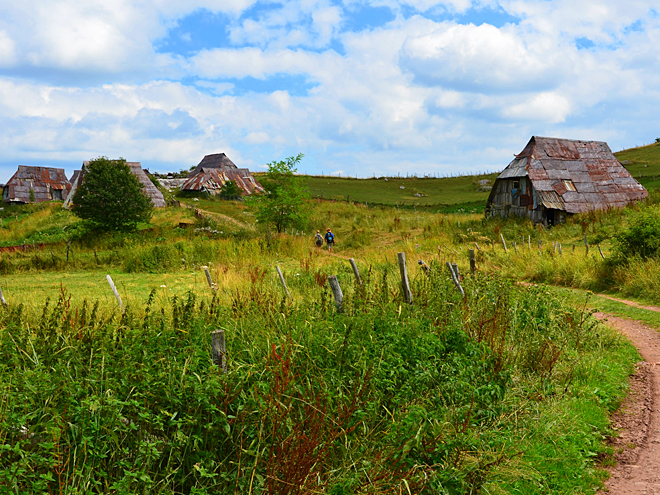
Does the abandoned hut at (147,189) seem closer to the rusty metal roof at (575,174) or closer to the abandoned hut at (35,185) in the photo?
the abandoned hut at (35,185)

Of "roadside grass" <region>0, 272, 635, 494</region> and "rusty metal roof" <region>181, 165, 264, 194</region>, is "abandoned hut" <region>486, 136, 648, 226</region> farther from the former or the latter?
"rusty metal roof" <region>181, 165, 264, 194</region>

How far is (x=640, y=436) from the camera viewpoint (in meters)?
5.71

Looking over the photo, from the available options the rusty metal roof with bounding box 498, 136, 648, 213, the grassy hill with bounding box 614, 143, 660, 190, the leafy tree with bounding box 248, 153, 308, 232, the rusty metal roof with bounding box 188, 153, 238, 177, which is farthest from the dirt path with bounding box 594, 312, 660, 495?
the rusty metal roof with bounding box 188, 153, 238, 177

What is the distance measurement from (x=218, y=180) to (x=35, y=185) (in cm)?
1971

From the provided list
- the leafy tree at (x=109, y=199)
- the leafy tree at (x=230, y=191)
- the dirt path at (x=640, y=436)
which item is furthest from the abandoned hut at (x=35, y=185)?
the dirt path at (x=640, y=436)

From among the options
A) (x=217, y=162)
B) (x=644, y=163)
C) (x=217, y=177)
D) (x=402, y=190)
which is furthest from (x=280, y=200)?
(x=644, y=163)

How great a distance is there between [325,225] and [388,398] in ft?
87.1

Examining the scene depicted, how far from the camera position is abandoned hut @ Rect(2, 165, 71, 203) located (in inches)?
2024

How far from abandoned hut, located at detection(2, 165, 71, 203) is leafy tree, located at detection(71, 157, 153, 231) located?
32430 mm

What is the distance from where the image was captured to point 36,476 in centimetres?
329

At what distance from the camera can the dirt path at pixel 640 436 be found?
15.6 ft

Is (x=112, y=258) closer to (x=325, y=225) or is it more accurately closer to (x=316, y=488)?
(x=325, y=225)

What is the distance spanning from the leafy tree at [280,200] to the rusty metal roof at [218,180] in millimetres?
24523

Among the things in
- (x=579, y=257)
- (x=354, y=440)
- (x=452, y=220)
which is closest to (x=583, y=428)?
(x=354, y=440)
